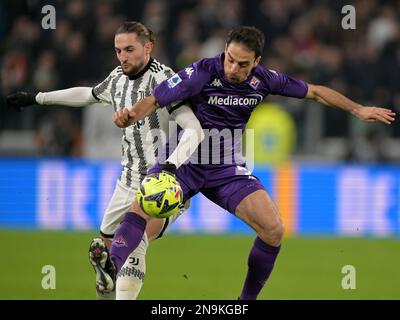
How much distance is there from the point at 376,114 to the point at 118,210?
2.02 metres

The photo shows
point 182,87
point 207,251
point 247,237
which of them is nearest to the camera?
point 182,87

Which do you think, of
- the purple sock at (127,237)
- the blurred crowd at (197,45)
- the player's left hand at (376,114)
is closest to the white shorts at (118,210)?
the purple sock at (127,237)

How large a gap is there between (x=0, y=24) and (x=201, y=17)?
3208 mm

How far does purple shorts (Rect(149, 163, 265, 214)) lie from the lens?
734cm

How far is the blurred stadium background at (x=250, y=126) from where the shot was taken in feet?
39.5

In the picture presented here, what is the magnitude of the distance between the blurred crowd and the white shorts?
25.3ft

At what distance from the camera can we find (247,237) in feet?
43.7

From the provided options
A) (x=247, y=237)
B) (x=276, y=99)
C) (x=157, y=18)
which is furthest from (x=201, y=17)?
(x=247, y=237)

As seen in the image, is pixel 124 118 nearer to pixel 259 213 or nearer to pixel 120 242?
pixel 120 242

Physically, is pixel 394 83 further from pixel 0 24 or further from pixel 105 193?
pixel 0 24

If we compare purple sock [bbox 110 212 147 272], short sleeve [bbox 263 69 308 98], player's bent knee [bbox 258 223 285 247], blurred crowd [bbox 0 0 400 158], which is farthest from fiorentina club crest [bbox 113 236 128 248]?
blurred crowd [bbox 0 0 400 158]

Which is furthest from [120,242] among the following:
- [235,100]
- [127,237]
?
[235,100]

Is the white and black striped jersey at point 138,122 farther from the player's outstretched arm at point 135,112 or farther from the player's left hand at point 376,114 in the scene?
the player's left hand at point 376,114

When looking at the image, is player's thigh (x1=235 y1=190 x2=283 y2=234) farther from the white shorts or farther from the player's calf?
the player's calf
